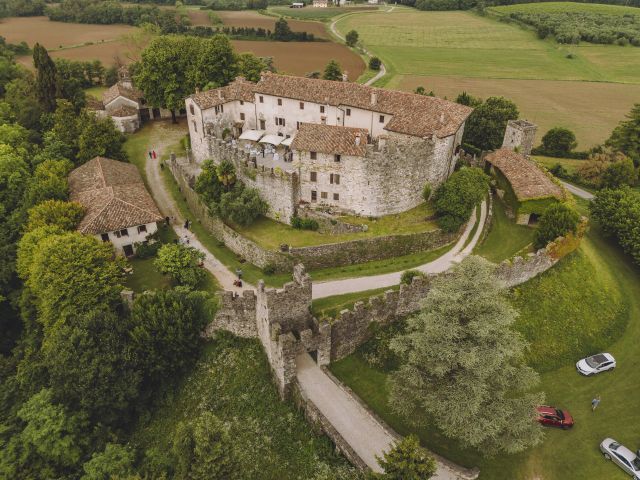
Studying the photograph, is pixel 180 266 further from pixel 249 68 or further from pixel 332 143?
pixel 249 68

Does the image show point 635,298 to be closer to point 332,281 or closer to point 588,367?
point 588,367

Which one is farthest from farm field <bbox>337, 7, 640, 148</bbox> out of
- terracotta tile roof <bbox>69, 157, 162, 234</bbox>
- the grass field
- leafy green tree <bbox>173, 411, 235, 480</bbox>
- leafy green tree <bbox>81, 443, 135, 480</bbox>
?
leafy green tree <bbox>81, 443, 135, 480</bbox>

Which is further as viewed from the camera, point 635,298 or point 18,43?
point 18,43

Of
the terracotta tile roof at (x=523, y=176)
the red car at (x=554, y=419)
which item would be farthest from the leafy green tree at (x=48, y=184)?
the red car at (x=554, y=419)

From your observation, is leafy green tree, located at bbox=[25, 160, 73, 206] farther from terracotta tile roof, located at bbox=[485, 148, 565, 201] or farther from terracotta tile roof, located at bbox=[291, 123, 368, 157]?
terracotta tile roof, located at bbox=[485, 148, 565, 201]

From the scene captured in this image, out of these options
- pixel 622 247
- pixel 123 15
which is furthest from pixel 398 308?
pixel 123 15

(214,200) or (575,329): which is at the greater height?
(214,200)

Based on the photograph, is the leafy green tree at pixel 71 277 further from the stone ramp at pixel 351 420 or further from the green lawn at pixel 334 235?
the stone ramp at pixel 351 420
